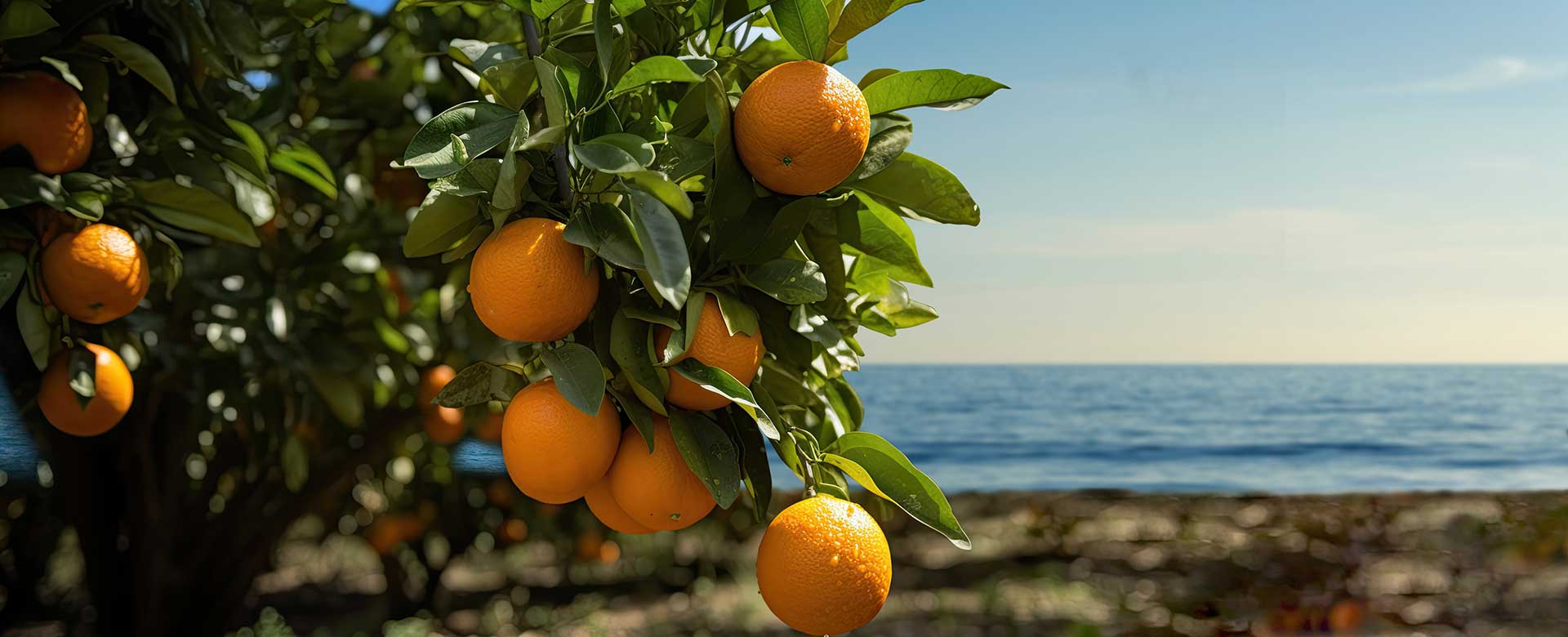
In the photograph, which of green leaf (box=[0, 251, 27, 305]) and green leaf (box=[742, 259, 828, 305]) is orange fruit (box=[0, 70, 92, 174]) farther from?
green leaf (box=[742, 259, 828, 305])

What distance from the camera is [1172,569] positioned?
168 inches

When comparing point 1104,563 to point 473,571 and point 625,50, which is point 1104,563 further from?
point 625,50

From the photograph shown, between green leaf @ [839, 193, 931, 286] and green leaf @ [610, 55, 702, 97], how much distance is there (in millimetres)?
179

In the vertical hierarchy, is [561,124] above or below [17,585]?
above

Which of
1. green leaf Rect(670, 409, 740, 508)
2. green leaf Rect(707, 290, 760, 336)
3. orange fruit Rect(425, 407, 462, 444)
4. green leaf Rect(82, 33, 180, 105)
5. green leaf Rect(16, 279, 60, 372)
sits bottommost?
orange fruit Rect(425, 407, 462, 444)

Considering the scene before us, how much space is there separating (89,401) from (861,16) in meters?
0.78

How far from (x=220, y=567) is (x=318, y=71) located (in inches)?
44.7

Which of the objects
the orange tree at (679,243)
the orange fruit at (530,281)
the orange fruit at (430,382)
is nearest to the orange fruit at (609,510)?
the orange tree at (679,243)

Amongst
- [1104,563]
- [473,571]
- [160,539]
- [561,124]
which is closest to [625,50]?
[561,124]

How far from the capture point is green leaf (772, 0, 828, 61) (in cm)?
54

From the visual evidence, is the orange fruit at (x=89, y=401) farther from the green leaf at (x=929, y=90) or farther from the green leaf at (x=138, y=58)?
the green leaf at (x=929, y=90)

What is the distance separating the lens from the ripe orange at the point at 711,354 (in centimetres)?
53

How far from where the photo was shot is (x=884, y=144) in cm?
58

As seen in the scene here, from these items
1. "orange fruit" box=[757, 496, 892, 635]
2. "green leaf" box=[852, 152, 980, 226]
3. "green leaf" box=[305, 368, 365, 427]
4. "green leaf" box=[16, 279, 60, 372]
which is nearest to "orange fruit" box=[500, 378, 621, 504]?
"orange fruit" box=[757, 496, 892, 635]
